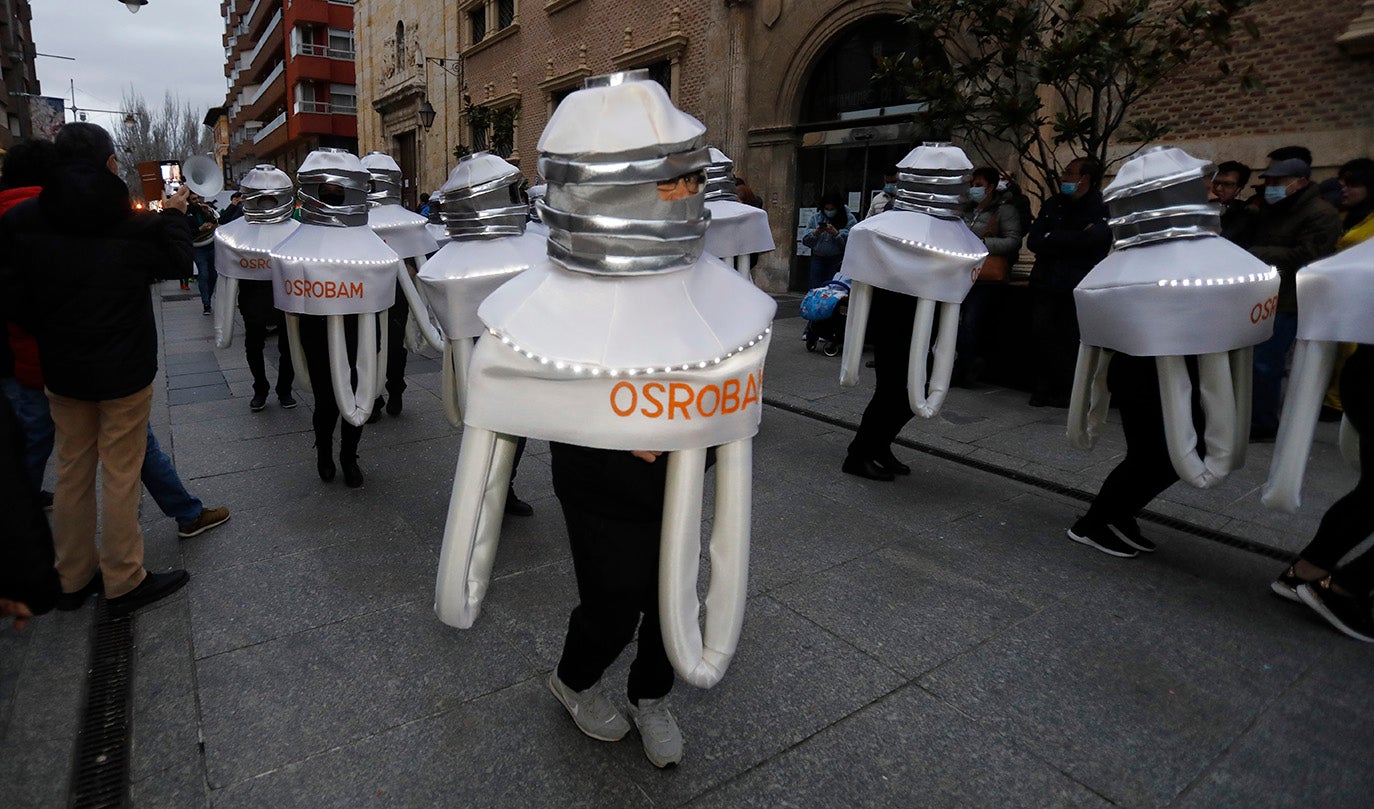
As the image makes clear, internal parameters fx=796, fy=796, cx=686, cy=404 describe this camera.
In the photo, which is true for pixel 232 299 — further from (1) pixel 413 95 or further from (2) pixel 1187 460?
(1) pixel 413 95

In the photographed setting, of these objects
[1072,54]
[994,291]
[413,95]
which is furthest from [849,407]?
[413,95]

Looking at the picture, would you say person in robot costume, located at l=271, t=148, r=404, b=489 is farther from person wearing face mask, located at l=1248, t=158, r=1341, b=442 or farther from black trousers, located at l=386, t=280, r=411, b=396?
person wearing face mask, located at l=1248, t=158, r=1341, b=442

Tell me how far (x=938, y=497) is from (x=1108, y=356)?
1285 mm

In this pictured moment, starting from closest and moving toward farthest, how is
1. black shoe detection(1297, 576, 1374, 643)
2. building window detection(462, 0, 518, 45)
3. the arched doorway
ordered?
black shoe detection(1297, 576, 1374, 643), the arched doorway, building window detection(462, 0, 518, 45)

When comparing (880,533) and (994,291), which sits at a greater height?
(994,291)

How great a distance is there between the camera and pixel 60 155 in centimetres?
286

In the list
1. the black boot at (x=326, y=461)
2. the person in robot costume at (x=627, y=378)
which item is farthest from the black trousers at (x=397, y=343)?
the person in robot costume at (x=627, y=378)

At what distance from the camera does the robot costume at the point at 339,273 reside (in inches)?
164

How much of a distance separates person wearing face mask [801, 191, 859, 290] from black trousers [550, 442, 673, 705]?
876 centimetres

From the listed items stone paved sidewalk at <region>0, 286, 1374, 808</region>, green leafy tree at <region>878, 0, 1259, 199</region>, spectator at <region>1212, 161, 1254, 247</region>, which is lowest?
stone paved sidewalk at <region>0, 286, 1374, 808</region>

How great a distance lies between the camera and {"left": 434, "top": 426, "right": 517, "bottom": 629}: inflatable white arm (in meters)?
2.02

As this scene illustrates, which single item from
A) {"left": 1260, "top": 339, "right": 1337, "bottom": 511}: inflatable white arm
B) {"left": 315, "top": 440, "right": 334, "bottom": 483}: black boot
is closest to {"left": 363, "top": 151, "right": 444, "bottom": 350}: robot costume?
{"left": 315, "top": 440, "right": 334, "bottom": 483}: black boot

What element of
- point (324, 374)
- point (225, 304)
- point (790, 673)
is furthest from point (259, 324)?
point (790, 673)

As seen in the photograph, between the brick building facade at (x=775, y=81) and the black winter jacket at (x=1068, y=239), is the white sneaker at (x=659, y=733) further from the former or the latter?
the brick building facade at (x=775, y=81)
